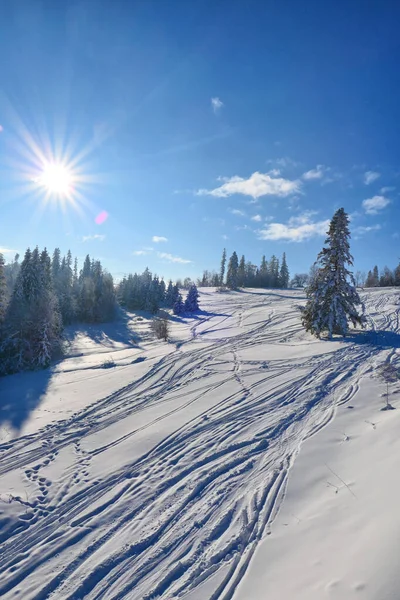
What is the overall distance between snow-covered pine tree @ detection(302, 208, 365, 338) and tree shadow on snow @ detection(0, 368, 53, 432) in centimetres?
1851

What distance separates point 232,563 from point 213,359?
13585 millimetres

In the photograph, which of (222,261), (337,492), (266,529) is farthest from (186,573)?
(222,261)

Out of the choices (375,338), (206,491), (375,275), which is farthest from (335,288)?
(375,275)

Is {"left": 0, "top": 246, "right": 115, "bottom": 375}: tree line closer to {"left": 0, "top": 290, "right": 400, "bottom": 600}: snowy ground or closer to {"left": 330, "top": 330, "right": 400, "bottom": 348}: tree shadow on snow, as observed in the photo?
{"left": 0, "top": 290, "right": 400, "bottom": 600}: snowy ground

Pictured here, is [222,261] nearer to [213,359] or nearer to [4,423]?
[213,359]

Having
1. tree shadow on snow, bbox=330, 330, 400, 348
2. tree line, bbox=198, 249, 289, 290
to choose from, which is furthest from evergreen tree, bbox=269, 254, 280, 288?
tree shadow on snow, bbox=330, 330, 400, 348

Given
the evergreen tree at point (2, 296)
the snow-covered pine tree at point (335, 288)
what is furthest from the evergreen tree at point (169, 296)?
the snow-covered pine tree at point (335, 288)

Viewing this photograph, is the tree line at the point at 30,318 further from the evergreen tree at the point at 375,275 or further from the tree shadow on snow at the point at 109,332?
the evergreen tree at the point at 375,275

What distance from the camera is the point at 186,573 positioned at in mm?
4543

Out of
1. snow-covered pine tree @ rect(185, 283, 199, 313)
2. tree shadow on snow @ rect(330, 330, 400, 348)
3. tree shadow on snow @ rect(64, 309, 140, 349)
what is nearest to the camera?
tree shadow on snow @ rect(330, 330, 400, 348)

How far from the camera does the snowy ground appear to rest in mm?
4359

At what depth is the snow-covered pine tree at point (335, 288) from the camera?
21.5m

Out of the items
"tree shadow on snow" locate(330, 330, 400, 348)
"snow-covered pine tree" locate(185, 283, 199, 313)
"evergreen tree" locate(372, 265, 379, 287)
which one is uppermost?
"evergreen tree" locate(372, 265, 379, 287)

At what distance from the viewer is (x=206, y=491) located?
250 inches
